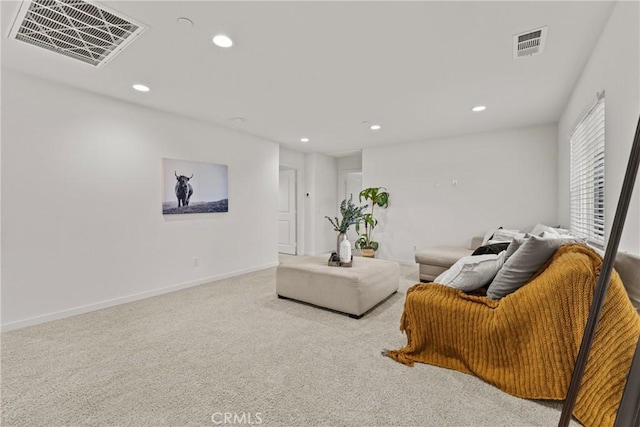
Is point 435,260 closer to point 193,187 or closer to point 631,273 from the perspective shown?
point 631,273

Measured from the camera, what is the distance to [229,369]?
6.23 ft

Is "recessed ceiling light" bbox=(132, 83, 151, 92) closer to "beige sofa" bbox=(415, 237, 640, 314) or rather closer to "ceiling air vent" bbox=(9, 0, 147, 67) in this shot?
"ceiling air vent" bbox=(9, 0, 147, 67)

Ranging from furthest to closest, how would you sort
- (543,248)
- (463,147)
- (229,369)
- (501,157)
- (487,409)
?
(463,147) → (501,157) → (229,369) → (543,248) → (487,409)

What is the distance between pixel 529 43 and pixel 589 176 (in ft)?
4.28

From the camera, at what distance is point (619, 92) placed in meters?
1.73

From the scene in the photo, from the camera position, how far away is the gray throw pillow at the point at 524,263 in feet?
5.73

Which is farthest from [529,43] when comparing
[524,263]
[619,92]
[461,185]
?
[461,185]

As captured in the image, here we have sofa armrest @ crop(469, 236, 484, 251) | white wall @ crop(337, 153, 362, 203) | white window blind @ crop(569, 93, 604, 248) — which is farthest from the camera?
white wall @ crop(337, 153, 362, 203)

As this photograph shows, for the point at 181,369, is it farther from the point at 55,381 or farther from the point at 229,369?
the point at 55,381

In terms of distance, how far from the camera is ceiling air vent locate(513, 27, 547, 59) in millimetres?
1984

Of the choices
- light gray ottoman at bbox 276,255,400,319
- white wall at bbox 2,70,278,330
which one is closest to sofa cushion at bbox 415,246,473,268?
light gray ottoman at bbox 276,255,400,319

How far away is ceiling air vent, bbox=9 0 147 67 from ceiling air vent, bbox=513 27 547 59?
267 centimetres

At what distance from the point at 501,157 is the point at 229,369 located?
15.8 feet

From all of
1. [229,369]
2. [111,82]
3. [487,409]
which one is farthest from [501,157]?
[111,82]
